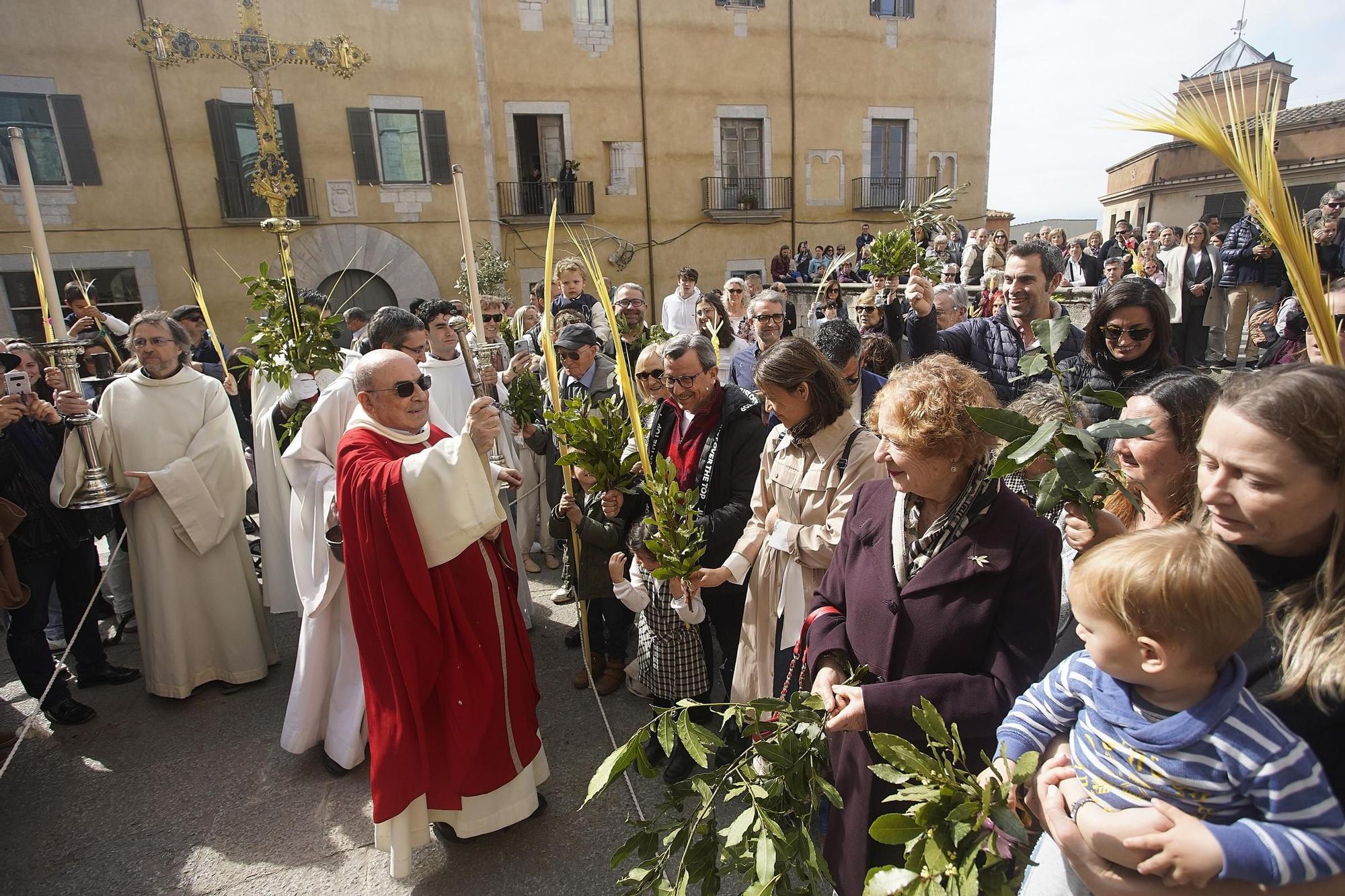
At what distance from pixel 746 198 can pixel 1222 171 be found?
41.5 ft

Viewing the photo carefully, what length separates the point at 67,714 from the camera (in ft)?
12.2

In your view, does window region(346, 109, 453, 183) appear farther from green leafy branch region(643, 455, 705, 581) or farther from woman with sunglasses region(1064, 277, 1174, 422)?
woman with sunglasses region(1064, 277, 1174, 422)

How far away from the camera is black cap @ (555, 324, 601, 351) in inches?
175

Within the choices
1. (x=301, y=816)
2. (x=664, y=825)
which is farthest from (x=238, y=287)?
(x=664, y=825)

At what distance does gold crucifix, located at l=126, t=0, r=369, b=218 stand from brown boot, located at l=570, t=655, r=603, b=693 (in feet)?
10.1

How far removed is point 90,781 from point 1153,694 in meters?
4.26

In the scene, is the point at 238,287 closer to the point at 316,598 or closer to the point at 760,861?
the point at 316,598

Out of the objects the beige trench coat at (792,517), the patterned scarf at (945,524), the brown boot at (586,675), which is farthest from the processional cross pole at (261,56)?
the patterned scarf at (945,524)

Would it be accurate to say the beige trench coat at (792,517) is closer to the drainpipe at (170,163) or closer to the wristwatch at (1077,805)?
the wristwatch at (1077,805)

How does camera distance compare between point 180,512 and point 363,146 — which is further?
point 363,146

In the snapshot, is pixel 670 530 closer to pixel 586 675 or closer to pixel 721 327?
pixel 586 675

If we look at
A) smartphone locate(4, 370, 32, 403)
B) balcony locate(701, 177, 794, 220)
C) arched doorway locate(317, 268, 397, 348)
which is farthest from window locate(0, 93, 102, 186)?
balcony locate(701, 177, 794, 220)

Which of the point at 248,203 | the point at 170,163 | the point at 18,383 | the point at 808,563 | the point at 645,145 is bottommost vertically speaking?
the point at 808,563

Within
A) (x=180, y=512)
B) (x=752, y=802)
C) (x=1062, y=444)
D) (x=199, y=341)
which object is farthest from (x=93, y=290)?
(x=1062, y=444)
